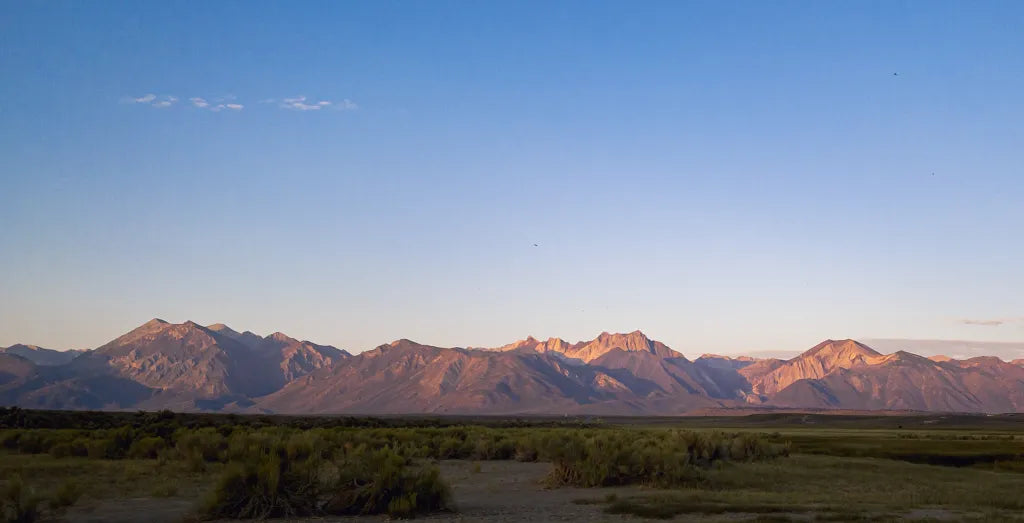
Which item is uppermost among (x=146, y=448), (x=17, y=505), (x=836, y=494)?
(x=146, y=448)

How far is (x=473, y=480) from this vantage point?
30094 mm

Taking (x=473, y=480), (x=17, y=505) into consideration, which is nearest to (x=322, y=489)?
(x=17, y=505)

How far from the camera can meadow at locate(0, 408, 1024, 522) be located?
1983 centimetres

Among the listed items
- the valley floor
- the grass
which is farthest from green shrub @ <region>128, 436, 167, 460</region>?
the grass

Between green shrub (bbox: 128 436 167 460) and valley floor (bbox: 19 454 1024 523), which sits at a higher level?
green shrub (bbox: 128 436 167 460)

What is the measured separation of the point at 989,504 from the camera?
2252 cm

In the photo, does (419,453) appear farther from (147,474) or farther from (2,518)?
(2,518)

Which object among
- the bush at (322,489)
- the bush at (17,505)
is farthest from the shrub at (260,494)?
the bush at (17,505)

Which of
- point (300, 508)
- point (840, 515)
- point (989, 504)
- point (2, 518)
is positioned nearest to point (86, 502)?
point (2, 518)

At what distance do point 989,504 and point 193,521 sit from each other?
2042cm

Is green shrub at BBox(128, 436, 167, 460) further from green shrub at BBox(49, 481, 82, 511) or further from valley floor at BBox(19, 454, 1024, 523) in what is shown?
green shrub at BBox(49, 481, 82, 511)

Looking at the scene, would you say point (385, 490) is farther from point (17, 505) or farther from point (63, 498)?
point (17, 505)

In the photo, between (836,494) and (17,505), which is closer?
(17,505)

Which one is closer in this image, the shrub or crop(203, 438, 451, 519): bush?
the shrub
